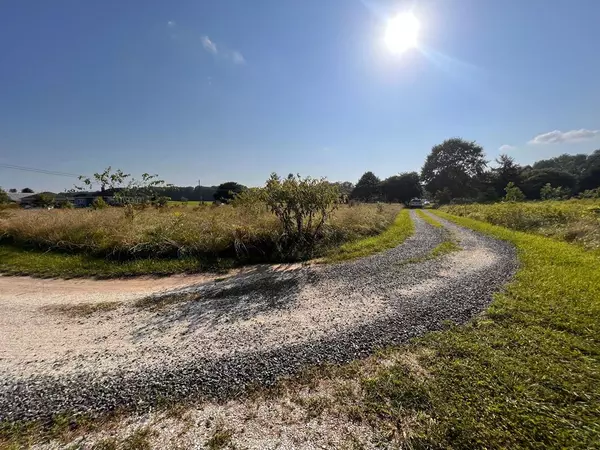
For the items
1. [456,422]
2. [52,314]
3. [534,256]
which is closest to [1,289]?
[52,314]

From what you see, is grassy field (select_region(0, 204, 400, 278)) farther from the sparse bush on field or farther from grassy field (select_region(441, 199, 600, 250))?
grassy field (select_region(441, 199, 600, 250))

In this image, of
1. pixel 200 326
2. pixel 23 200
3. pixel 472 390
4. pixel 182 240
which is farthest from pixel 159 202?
pixel 23 200

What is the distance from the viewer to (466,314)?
14.0 ft

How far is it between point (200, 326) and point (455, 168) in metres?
66.4

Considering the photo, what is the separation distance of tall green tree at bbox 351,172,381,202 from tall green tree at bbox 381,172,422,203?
5.10 feet

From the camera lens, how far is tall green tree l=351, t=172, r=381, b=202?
5609 centimetres

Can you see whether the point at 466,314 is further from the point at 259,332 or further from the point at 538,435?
the point at 259,332

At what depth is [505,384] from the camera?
262cm

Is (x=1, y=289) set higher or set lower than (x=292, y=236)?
lower

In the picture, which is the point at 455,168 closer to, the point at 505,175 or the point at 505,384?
the point at 505,175

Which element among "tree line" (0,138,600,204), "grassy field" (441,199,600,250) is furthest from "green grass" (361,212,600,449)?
"tree line" (0,138,600,204)

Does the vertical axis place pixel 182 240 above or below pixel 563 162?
below

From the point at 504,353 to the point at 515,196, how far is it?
44.2 metres

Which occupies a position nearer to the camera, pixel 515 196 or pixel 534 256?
pixel 534 256
